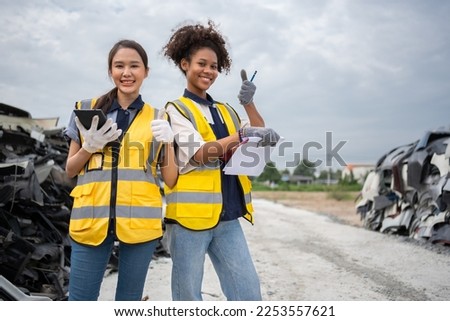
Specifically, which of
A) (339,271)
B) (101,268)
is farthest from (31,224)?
(339,271)

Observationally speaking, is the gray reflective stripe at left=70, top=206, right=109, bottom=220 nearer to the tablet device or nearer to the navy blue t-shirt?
the tablet device

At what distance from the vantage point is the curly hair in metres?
2.31

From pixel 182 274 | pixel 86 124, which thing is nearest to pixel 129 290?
pixel 182 274

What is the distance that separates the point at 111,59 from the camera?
224 centimetres

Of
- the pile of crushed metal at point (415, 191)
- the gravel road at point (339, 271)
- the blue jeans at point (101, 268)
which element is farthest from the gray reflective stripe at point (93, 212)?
the pile of crushed metal at point (415, 191)

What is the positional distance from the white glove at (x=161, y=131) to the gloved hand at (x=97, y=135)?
19 cm

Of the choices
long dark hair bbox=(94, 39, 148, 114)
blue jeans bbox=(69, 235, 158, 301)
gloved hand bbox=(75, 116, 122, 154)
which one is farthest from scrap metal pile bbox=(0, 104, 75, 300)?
long dark hair bbox=(94, 39, 148, 114)

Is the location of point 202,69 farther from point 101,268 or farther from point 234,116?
point 101,268

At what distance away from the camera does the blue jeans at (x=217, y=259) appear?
2.11m

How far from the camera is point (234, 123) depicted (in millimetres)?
2379

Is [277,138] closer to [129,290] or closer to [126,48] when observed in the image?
[126,48]

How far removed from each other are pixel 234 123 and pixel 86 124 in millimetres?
796

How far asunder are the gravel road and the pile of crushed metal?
48 centimetres

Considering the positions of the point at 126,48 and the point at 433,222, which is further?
the point at 433,222
